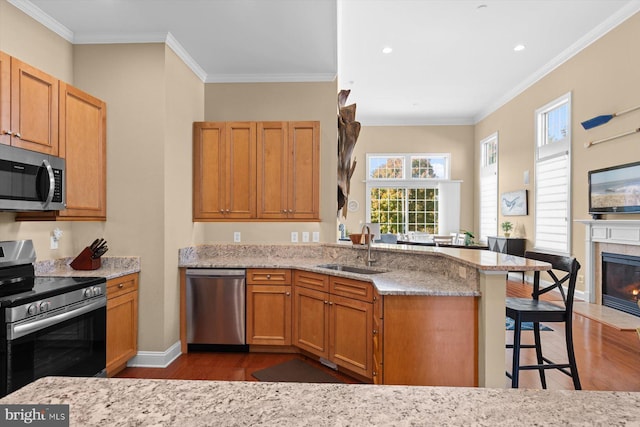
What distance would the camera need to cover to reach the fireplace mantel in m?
4.51

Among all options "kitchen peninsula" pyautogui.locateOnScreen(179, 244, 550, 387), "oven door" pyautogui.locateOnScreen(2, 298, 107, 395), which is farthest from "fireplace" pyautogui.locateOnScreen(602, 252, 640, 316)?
"oven door" pyautogui.locateOnScreen(2, 298, 107, 395)

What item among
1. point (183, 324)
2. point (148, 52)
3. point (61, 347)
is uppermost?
point (148, 52)

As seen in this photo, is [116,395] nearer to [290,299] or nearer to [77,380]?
[77,380]

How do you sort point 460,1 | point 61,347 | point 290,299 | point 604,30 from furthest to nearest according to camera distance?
point 604,30
point 460,1
point 290,299
point 61,347

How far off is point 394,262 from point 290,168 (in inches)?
58.8

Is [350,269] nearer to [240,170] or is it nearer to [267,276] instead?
[267,276]

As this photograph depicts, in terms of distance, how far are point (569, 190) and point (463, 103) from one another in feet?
11.5

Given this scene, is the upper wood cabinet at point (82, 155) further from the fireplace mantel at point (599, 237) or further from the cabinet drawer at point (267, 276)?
the fireplace mantel at point (599, 237)

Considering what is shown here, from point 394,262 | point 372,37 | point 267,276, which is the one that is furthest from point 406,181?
point 267,276

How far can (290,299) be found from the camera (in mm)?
3539

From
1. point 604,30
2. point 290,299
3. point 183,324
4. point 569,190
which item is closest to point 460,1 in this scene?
point 604,30

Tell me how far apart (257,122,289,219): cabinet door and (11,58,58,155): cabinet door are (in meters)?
1.82

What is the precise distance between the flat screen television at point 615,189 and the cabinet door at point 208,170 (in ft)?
16.2

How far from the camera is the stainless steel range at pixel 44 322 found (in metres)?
2.00
